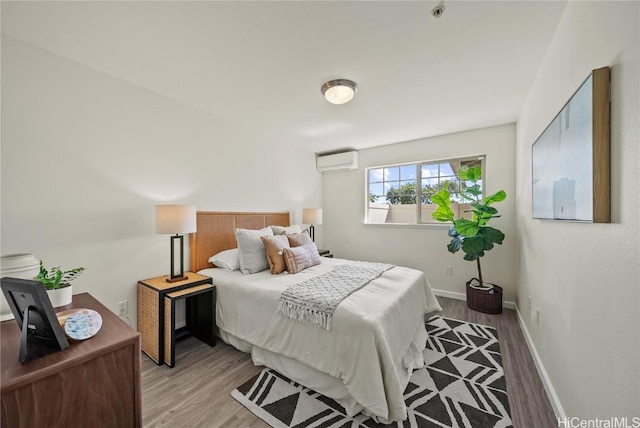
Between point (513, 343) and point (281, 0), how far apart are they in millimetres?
3395

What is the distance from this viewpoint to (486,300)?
310 cm

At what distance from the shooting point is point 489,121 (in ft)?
10.5

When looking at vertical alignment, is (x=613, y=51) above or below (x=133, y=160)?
above

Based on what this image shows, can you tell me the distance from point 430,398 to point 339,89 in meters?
2.53

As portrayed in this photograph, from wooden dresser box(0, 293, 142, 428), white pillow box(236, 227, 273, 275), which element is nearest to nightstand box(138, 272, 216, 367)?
white pillow box(236, 227, 273, 275)

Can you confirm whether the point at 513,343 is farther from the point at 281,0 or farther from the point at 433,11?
the point at 281,0

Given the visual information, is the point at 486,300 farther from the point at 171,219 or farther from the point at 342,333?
the point at 171,219

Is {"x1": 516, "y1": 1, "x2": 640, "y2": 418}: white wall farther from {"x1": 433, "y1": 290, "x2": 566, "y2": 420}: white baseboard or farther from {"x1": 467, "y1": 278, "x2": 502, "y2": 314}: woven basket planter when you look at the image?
{"x1": 467, "y1": 278, "x2": 502, "y2": 314}: woven basket planter

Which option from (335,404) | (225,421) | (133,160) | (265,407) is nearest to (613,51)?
(335,404)

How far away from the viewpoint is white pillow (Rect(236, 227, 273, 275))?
2639 mm

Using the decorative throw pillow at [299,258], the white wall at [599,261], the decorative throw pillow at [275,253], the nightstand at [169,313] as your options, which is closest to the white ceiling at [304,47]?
the white wall at [599,261]

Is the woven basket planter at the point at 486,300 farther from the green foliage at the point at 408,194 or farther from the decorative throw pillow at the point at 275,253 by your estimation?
the decorative throw pillow at the point at 275,253

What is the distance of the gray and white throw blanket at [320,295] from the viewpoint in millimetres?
1727

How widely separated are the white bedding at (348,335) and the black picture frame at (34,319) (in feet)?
4.06
